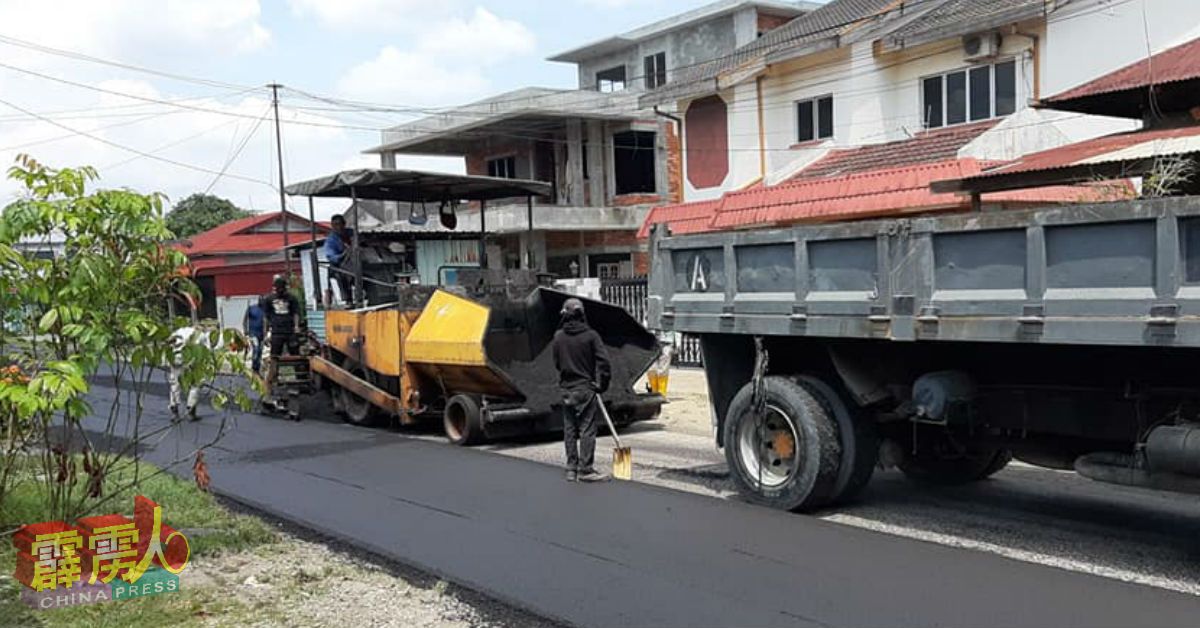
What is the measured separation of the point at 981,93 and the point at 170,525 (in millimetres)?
16075

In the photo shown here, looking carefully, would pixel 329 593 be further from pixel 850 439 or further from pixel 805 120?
pixel 805 120

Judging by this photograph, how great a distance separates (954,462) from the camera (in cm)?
765

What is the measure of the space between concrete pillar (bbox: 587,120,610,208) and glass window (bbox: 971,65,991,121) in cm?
1448

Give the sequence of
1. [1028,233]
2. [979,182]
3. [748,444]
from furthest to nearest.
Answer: [979,182] < [748,444] < [1028,233]

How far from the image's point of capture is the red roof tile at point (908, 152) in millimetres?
17734

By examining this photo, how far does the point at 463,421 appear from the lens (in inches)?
428

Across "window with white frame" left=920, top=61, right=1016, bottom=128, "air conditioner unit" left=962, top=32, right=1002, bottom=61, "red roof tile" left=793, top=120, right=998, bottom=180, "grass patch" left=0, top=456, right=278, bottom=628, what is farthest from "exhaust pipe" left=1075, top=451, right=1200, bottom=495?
"window with white frame" left=920, top=61, right=1016, bottom=128

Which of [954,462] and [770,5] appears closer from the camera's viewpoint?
[954,462]

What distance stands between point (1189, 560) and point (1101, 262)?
183cm

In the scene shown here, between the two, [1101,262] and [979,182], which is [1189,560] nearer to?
[1101,262]

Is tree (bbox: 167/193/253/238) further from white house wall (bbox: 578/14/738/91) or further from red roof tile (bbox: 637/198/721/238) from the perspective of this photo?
red roof tile (bbox: 637/198/721/238)

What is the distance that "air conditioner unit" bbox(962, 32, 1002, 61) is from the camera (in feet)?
57.7

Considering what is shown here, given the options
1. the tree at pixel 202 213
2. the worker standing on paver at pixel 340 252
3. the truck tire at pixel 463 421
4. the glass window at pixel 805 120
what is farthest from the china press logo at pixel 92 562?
the tree at pixel 202 213

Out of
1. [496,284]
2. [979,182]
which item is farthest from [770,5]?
[979,182]
